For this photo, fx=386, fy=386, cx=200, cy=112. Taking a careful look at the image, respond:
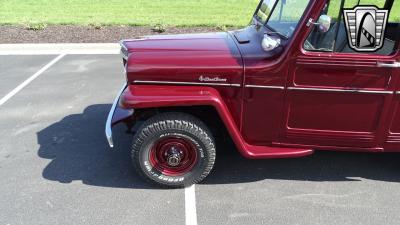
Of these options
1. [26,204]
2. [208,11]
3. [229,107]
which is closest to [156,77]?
[229,107]

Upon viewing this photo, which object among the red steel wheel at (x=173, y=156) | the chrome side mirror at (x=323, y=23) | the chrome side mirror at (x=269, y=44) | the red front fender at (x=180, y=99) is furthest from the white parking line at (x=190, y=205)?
the chrome side mirror at (x=323, y=23)

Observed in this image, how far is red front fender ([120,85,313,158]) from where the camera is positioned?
302cm

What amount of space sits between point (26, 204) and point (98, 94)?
2.47 m

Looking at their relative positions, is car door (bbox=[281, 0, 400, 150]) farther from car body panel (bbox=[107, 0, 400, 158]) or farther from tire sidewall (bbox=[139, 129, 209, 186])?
tire sidewall (bbox=[139, 129, 209, 186])

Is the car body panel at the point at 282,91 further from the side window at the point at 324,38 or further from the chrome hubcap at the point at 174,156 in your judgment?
the chrome hubcap at the point at 174,156

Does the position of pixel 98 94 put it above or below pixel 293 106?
below

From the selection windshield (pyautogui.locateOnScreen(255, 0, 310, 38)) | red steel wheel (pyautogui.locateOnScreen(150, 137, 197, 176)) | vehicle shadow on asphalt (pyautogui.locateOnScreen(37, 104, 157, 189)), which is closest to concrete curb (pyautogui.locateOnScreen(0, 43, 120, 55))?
vehicle shadow on asphalt (pyautogui.locateOnScreen(37, 104, 157, 189))

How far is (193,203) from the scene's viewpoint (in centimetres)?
318

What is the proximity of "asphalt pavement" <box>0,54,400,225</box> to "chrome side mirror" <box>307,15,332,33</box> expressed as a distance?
1386 millimetres

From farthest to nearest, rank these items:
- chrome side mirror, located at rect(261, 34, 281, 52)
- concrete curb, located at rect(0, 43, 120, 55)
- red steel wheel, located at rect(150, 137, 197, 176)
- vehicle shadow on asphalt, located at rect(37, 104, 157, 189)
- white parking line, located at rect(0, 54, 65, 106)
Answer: concrete curb, located at rect(0, 43, 120, 55) → white parking line, located at rect(0, 54, 65, 106) → vehicle shadow on asphalt, located at rect(37, 104, 157, 189) → red steel wheel, located at rect(150, 137, 197, 176) → chrome side mirror, located at rect(261, 34, 281, 52)

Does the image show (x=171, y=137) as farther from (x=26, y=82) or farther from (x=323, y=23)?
(x=26, y=82)

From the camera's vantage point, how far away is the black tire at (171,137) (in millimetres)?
3152

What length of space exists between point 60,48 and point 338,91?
6.35 metres

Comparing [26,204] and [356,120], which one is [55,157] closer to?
[26,204]
